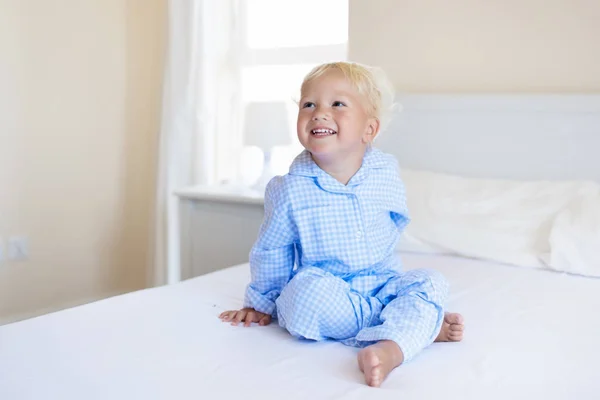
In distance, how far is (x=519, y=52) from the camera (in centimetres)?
242

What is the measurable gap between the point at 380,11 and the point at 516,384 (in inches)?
71.6

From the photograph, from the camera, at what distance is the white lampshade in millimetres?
3004

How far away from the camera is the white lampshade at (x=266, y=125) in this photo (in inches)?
118

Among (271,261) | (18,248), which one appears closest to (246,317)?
(271,261)

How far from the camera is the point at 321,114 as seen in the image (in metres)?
1.53

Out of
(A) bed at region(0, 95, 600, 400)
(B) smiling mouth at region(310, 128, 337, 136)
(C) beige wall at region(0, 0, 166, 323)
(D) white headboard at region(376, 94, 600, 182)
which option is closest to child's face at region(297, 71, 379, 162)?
(B) smiling mouth at region(310, 128, 337, 136)

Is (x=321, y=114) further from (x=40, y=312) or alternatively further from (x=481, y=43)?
(x=40, y=312)

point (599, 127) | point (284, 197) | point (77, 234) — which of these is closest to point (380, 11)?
point (599, 127)

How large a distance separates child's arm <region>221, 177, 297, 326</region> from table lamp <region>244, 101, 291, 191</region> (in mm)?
1405

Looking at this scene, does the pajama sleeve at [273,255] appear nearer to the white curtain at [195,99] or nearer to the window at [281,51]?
the window at [281,51]

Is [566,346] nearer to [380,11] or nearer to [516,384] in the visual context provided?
[516,384]

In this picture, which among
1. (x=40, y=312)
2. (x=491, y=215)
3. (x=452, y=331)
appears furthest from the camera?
(x=40, y=312)

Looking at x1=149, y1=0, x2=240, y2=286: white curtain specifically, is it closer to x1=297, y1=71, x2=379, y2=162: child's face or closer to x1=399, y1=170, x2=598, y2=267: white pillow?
x1=399, y1=170, x2=598, y2=267: white pillow

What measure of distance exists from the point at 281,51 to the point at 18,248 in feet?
4.33
